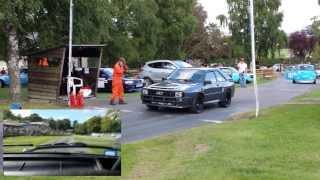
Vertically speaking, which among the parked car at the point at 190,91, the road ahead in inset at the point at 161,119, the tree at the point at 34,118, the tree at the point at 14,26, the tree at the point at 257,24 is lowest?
the road ahead in inset at the point at 161,119

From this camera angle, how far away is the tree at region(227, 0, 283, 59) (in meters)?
76.4

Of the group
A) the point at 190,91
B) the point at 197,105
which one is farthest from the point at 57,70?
the point at 197,105

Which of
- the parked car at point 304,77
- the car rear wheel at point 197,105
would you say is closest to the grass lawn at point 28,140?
the car rear wheel at point 197,105

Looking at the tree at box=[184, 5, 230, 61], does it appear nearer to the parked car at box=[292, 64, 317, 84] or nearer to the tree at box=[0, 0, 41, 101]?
the parked car at box=[292, 64, 317, 84]

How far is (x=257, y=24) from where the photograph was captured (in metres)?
78.2

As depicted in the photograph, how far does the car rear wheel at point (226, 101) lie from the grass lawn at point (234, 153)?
26.0ft

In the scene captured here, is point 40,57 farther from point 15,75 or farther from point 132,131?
point 132,131

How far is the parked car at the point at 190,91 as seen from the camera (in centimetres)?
1939

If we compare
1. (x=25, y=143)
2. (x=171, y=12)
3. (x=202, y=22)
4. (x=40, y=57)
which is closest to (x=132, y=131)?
(x=25, y=143)

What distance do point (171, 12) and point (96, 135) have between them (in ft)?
161

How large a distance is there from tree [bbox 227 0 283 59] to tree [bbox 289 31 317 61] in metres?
23.2

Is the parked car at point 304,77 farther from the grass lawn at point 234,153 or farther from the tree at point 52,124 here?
the tree at point 52,124

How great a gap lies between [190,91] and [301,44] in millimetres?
87050

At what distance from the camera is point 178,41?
5612 cm
